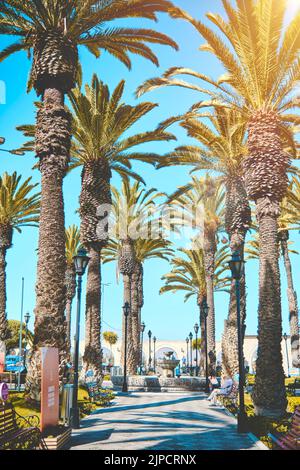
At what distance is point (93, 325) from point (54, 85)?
10621 mm

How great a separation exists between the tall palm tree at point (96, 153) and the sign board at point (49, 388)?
11.5 m

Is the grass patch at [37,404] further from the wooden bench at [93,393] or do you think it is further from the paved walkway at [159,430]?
the paved walkway at [159,430]

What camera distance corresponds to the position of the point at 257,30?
51.0 feet

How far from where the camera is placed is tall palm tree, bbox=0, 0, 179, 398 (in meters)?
13.9

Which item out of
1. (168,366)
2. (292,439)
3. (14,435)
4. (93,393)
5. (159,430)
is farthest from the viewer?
(168,366)

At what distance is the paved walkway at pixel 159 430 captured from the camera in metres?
10.1

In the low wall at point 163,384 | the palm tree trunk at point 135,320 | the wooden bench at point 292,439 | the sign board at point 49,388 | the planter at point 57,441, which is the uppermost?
the palm tree trunk at point 135,320

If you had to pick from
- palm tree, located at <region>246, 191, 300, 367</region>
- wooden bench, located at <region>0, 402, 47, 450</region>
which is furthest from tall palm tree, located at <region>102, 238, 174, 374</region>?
wooden bench, located at <region>0, 402, 47, 450</region>

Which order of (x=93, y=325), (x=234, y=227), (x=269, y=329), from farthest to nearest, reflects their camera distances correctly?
(x=234, y=227) → (x=93, y=325) → (x=269, y=329)

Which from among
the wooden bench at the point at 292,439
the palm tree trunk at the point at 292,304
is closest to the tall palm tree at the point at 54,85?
the wooden bench at the point at 292,439

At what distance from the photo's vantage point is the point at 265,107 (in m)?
16.6

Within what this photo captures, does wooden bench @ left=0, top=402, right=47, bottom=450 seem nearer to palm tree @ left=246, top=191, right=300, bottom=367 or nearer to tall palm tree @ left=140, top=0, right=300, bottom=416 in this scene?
tall palm tree @ left=140, top=0, right=300, bottom=416

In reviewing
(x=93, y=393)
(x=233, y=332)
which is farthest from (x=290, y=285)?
(x=93, y=393)

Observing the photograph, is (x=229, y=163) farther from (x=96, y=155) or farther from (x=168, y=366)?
(x=168, y=366)
